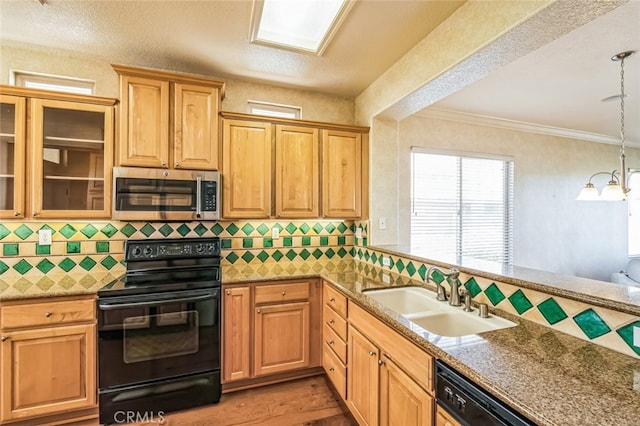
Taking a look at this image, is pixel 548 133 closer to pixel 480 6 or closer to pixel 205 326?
pixel 480 6

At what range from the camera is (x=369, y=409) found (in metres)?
1.65

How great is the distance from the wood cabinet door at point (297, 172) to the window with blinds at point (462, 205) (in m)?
1.23

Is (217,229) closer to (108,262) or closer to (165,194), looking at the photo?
(165,194)

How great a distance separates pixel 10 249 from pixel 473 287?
3.29m

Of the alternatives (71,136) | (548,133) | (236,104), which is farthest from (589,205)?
(71,136)

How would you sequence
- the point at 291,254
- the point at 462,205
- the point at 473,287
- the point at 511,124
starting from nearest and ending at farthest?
the point at 473,287 → the point at 291,254 → the point at 462,205 → the point at 511,124

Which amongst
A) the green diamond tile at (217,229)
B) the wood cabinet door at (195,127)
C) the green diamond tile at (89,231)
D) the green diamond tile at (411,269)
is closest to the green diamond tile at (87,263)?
the green diamond tile at (89,231)

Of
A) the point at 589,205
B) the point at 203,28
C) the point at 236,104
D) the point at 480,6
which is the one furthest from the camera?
the point at 589,205

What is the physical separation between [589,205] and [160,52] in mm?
5818

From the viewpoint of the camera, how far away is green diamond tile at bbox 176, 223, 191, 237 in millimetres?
2605

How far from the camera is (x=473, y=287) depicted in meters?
1.66

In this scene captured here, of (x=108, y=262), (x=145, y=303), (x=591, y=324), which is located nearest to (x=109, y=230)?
(x=108, y=262)

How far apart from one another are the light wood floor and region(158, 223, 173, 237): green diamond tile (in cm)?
138

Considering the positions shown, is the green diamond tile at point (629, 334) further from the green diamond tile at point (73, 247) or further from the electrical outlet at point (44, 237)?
the electrical outlet at point (44, 237)
